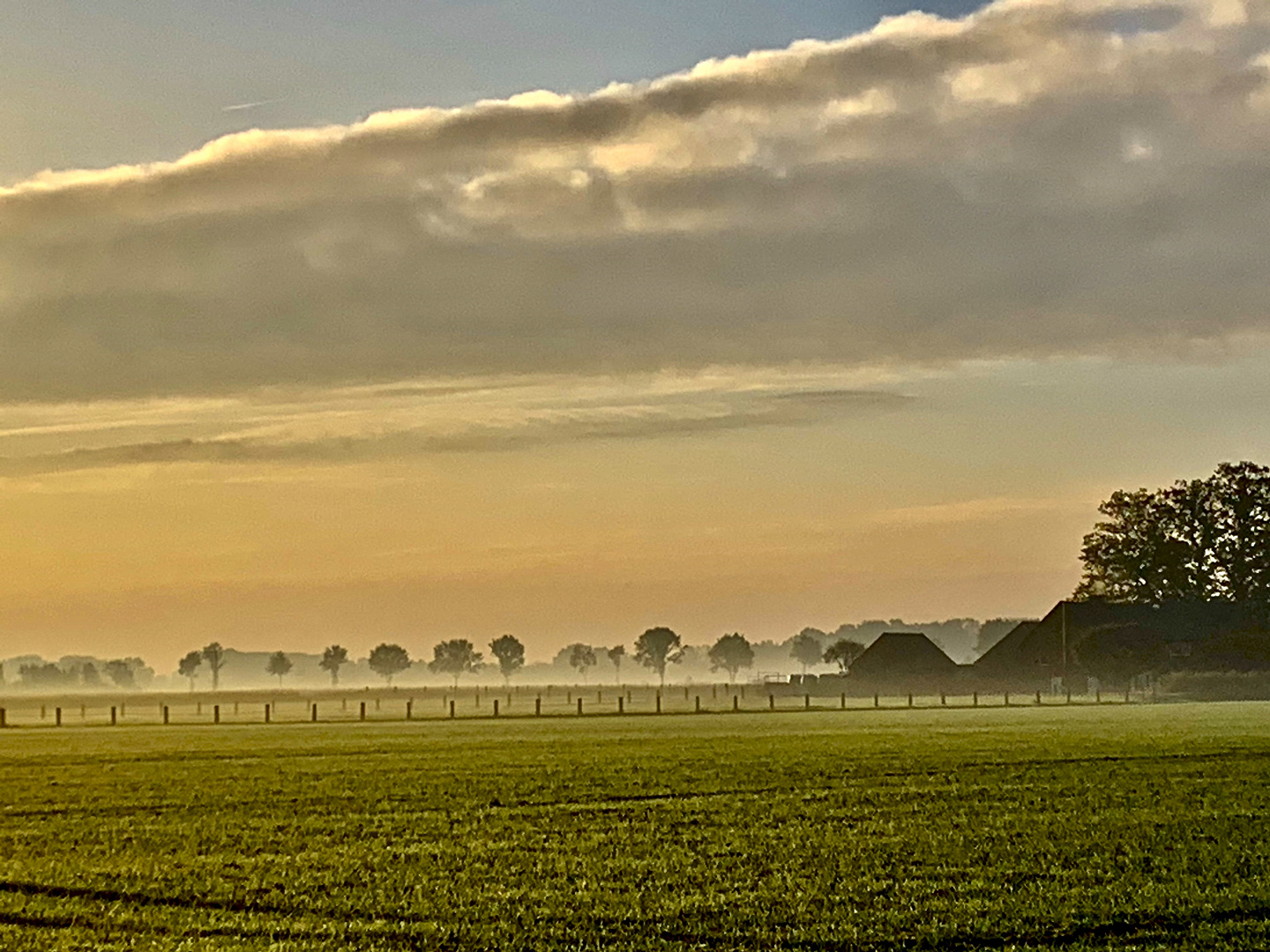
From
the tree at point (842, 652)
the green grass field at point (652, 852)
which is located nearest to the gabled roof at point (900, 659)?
the tree at point (842, 652)

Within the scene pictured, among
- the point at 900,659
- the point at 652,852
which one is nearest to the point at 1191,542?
the point at 900,659

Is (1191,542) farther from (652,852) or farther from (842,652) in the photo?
(652,852)

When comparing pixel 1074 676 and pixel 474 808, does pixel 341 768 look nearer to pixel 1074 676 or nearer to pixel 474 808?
pixel 474 808

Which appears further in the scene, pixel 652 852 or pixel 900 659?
pixel 900 659

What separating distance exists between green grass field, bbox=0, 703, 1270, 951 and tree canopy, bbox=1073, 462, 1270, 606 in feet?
334

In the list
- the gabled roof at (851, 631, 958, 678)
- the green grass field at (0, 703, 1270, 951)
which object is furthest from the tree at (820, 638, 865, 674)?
the green grass field at (0, 703, 1270, 951)

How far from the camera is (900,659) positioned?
15450cm

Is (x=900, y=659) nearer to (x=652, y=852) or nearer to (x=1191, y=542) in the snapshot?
(x=1191, y=542)

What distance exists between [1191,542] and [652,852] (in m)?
130

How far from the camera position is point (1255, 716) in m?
71.4

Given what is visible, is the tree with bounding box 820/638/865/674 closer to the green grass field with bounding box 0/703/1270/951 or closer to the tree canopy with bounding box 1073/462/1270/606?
the tree canopy with bounding box 1073/462/1270/606

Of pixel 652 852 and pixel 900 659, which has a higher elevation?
pixel 900 659

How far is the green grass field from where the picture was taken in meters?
16.8

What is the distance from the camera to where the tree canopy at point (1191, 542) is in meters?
141
